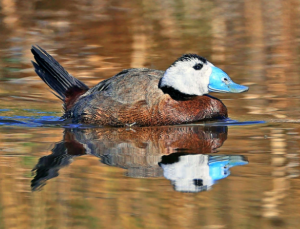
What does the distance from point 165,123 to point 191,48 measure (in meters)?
5.94

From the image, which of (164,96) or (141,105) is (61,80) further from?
(164,96)

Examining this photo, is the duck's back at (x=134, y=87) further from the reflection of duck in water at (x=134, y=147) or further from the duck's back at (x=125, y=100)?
the reflection of duck in water at (x=134, y=147)

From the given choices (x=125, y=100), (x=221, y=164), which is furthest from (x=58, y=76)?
(x=221, y=164)

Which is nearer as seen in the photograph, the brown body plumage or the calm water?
the calm water

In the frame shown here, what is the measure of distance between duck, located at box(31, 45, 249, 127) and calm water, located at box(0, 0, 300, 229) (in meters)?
0.18

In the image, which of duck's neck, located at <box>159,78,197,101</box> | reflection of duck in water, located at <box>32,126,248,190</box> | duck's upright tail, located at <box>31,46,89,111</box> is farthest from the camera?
duck's upright tail, located at <box>31,46,89,111</box>

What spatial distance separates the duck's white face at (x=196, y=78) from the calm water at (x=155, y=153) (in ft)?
1.32

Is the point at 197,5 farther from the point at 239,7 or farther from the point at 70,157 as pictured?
the point at 70,157

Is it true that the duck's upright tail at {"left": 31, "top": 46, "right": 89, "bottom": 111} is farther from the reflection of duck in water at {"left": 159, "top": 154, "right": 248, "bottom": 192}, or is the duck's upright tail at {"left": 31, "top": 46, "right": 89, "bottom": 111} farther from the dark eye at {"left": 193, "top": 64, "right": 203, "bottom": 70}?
the reflection of duck in water at {"left": 159, "top": 154, "right": 248, "bottom": 192}

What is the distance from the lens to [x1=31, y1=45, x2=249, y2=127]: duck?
739 centimetres

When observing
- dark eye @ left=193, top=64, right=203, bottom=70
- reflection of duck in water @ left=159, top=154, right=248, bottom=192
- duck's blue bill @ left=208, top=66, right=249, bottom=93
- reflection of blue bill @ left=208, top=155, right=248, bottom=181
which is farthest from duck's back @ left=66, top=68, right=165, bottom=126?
reflection of blue bill @ left=208, top=155, right=248, bottom=181

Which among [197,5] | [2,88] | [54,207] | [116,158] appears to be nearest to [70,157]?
[116,158]

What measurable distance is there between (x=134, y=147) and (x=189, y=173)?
3.75 feet

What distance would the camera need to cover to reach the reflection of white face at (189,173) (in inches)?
195
